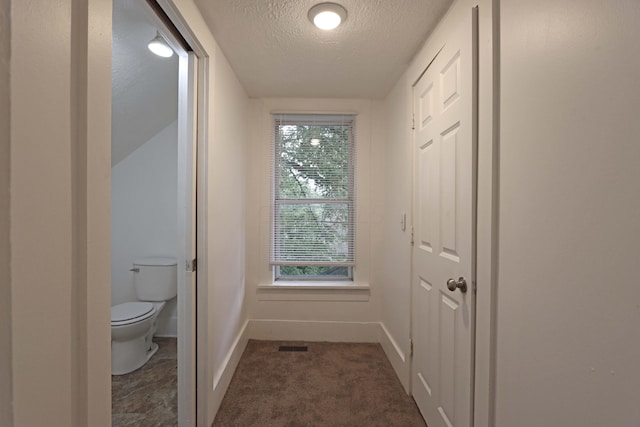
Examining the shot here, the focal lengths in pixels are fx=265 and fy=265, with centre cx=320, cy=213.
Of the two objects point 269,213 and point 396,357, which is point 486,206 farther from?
point 269,213

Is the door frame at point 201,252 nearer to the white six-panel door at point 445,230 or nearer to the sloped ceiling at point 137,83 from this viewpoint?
A: the sloped ceiling at point 137,83

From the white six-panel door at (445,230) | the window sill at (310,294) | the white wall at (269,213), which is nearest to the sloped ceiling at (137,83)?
the white wall at (269,213)

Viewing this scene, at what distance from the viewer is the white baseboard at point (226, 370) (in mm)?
1562

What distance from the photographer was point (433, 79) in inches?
56.6

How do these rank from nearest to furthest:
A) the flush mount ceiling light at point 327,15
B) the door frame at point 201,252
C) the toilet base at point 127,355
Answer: the flush mount ceiling light at point 327,15
the door frame at point 201,252
the toilet base at point 127,355

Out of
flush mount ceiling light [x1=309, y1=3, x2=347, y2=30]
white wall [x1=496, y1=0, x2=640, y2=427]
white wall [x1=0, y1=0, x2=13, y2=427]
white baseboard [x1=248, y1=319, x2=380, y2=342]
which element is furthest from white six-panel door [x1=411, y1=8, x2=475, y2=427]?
white wall [x1=0, y1=0, x2=13, y2=427]

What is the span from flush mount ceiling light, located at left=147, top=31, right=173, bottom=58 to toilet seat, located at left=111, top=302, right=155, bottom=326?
69.2 inches

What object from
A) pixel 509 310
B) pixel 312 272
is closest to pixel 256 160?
pixel 312 272

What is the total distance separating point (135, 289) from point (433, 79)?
2729 mm

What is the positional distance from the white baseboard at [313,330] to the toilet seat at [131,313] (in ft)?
2.73

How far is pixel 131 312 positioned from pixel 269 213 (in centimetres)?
128

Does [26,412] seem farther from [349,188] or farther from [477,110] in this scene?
[349,188]

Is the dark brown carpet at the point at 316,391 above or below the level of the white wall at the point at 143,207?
below

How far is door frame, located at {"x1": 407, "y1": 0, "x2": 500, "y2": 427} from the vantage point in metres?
0.95
